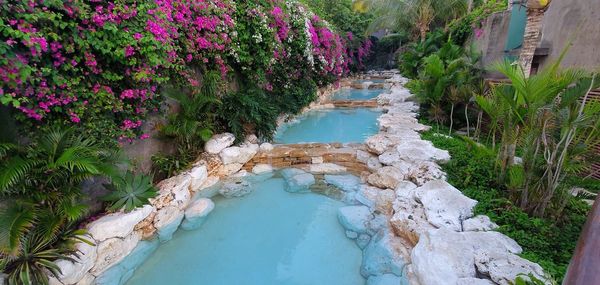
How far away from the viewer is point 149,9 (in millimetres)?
3242

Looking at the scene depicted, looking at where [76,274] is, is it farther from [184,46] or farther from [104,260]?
[184,46]

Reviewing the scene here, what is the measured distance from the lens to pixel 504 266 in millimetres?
2221

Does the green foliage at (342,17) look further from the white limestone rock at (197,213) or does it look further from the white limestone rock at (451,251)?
the white limestone rock at (451,251)

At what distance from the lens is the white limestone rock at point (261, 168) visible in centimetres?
539

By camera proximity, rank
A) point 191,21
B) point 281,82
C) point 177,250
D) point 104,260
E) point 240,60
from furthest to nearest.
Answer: point 281,82, point 240,60, point 191,21, point 177,250, point 104,260

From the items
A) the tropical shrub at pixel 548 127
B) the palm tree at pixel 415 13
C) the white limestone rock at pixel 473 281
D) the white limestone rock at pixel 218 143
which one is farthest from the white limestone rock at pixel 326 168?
the palm tree at pixel 415 13

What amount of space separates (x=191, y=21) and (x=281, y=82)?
11.6 feet

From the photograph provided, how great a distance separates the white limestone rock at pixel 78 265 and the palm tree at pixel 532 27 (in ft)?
21.8

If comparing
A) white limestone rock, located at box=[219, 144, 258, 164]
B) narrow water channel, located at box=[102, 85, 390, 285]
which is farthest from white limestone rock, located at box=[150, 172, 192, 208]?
white limestone rock, located at box=[219, 144, 258, 164]

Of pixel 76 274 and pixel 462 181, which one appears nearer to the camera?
pixel 76 274

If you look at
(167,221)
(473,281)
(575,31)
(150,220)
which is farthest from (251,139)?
(575,31)

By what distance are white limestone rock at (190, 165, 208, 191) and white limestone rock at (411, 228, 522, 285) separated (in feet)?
11.0

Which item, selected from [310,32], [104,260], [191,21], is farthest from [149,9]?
[310,32]

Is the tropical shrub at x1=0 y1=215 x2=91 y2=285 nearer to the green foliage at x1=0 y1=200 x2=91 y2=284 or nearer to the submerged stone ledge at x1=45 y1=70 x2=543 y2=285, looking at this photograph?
the green foliage at x1=0 y1=200 x2=91 y2=284
